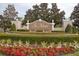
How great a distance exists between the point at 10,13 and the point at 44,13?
496 mm

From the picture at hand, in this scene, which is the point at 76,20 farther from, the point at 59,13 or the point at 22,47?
the point at 22,47

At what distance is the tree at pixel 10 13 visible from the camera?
2.91m

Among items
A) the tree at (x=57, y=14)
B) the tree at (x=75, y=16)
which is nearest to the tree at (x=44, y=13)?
the tree at (x=57, y=14)

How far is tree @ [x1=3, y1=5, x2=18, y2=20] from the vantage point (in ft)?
9.53

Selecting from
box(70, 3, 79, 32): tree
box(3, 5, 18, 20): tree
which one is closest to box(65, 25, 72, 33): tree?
box(70, 3, 79, 32): tree

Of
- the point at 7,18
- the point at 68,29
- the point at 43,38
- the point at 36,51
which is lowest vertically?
the point at 36,51

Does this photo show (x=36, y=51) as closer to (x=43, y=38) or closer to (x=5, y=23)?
(x=43, y=38)

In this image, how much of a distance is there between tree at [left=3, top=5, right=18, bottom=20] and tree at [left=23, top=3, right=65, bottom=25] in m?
0.17

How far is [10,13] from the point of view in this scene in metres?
2.96

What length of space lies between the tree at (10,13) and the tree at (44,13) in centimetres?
17

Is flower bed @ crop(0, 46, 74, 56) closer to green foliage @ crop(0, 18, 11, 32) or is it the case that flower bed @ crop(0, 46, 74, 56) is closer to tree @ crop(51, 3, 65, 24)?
green foliage @ crop(0, 18, 11, 32)

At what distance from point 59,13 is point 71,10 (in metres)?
0.18

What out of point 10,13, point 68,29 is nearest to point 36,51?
point 68,29

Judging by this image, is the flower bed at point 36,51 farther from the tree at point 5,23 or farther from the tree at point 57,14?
the tree at point 57,14
